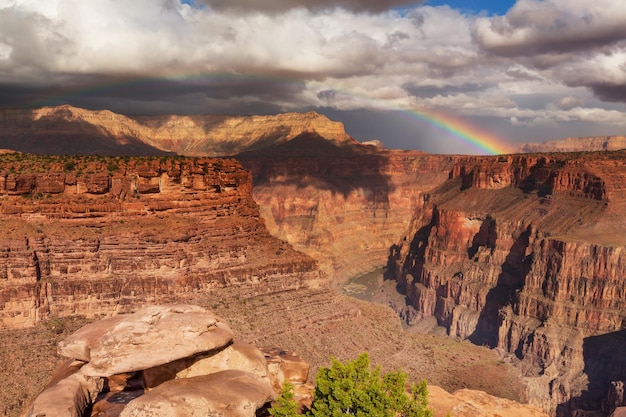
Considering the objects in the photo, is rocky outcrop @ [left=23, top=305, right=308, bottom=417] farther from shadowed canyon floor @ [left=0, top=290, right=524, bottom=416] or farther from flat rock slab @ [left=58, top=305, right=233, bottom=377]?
shadowed canyon floor @ [left=0, top=290, right=524, bottom=416]

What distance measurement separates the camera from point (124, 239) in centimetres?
6056

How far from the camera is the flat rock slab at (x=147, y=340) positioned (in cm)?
2428

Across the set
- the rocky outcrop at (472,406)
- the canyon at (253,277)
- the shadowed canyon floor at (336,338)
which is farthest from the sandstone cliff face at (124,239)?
the rocky outcrop at (472,406)

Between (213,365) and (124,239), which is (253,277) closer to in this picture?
(124,239)

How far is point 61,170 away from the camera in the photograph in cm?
6456

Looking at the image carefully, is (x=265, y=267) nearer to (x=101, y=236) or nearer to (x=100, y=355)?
(x=101, y=236)

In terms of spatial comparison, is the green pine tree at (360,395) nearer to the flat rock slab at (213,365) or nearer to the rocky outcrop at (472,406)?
the flat rock slab at (213,365)

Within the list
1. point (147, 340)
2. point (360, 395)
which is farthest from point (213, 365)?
point (360, 395)

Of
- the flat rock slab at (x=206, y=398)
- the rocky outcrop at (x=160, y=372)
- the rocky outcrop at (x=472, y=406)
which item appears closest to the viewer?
the flat rock slab at (x=206, y=398)

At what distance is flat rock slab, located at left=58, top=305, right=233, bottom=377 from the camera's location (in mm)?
24281

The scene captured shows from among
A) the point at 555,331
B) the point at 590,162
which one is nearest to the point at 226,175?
the point at 555,331

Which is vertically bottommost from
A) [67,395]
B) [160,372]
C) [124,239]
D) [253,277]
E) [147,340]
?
[253,277]

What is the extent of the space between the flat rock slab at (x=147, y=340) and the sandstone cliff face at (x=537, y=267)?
76.2m

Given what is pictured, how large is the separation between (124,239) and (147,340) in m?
38.6
